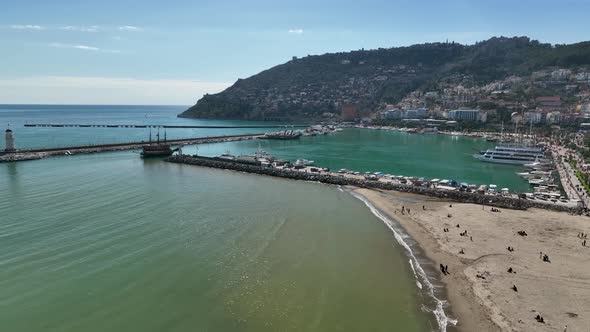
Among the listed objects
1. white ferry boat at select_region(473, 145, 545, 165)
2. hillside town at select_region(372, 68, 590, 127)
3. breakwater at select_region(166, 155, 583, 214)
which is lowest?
breakwater at select_region(166, 155, 583, 214)

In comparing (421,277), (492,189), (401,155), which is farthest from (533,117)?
(421,277)

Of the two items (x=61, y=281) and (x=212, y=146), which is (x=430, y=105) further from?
(x=61, y=281)

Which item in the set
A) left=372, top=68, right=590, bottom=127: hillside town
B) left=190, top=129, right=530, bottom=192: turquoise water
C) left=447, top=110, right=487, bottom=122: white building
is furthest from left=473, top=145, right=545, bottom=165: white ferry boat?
left=447, top=110, right=487, bottom=122: white building

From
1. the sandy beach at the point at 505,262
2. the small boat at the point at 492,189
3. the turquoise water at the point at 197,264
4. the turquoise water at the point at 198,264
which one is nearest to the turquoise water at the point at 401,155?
the small boat at the point at 492,189

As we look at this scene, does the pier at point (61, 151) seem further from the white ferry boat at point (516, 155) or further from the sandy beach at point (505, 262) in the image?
the white ferry boat at point (516, 155)

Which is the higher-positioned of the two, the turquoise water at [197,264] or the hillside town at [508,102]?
the hillside town at [508,102]

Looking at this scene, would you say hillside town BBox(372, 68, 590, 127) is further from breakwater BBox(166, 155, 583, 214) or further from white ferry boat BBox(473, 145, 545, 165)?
breakwater BBox(166, 155, 583, 214)
